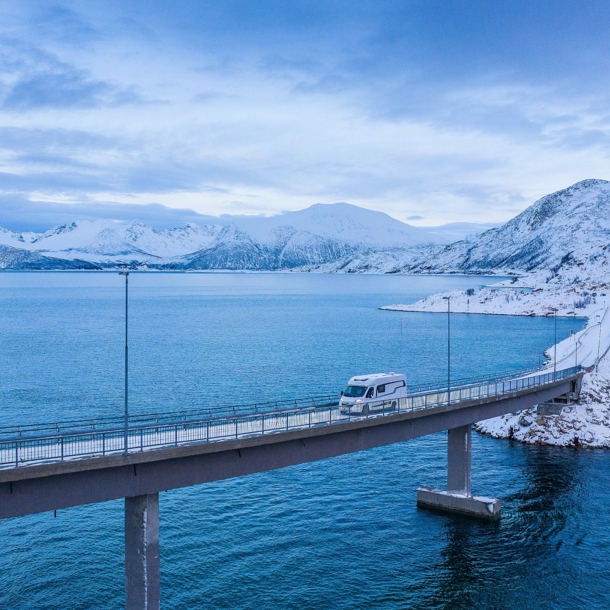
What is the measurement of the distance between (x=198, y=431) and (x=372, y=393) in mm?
14001

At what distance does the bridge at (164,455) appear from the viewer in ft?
83.1

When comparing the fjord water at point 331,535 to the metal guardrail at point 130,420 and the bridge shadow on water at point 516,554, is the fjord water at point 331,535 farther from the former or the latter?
the metal guardrail at point 130,420

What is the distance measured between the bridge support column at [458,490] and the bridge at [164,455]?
0.32 ft

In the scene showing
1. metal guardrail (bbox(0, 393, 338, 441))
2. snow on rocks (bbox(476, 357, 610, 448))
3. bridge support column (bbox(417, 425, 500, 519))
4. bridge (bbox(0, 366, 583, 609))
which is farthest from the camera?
snow on rocks (bbox(476, 357, 610, 448))

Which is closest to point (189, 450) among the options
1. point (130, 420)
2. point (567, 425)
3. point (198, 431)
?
point (198, 431)

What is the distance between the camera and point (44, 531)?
40.1 meters

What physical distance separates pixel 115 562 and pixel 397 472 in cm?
2334

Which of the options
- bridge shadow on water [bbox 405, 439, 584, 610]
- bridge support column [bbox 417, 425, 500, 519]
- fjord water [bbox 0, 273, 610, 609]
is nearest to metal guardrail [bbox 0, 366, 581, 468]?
bridge support column [bbox 417, 425, 500, 519]

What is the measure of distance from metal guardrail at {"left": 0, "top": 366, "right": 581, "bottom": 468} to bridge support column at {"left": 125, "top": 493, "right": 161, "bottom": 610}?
246cm

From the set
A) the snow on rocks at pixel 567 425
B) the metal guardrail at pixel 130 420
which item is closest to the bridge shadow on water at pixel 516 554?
the snow on rocks at pixel 567 425

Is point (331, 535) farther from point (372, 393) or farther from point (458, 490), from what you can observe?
point (458, 490)

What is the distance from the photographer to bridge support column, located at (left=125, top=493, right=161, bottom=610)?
27.0m

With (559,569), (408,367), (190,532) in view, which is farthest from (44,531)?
(408,367)

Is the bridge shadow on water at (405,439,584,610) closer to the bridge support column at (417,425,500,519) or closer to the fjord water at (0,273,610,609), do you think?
the fjord water at (0,273,610,609)
